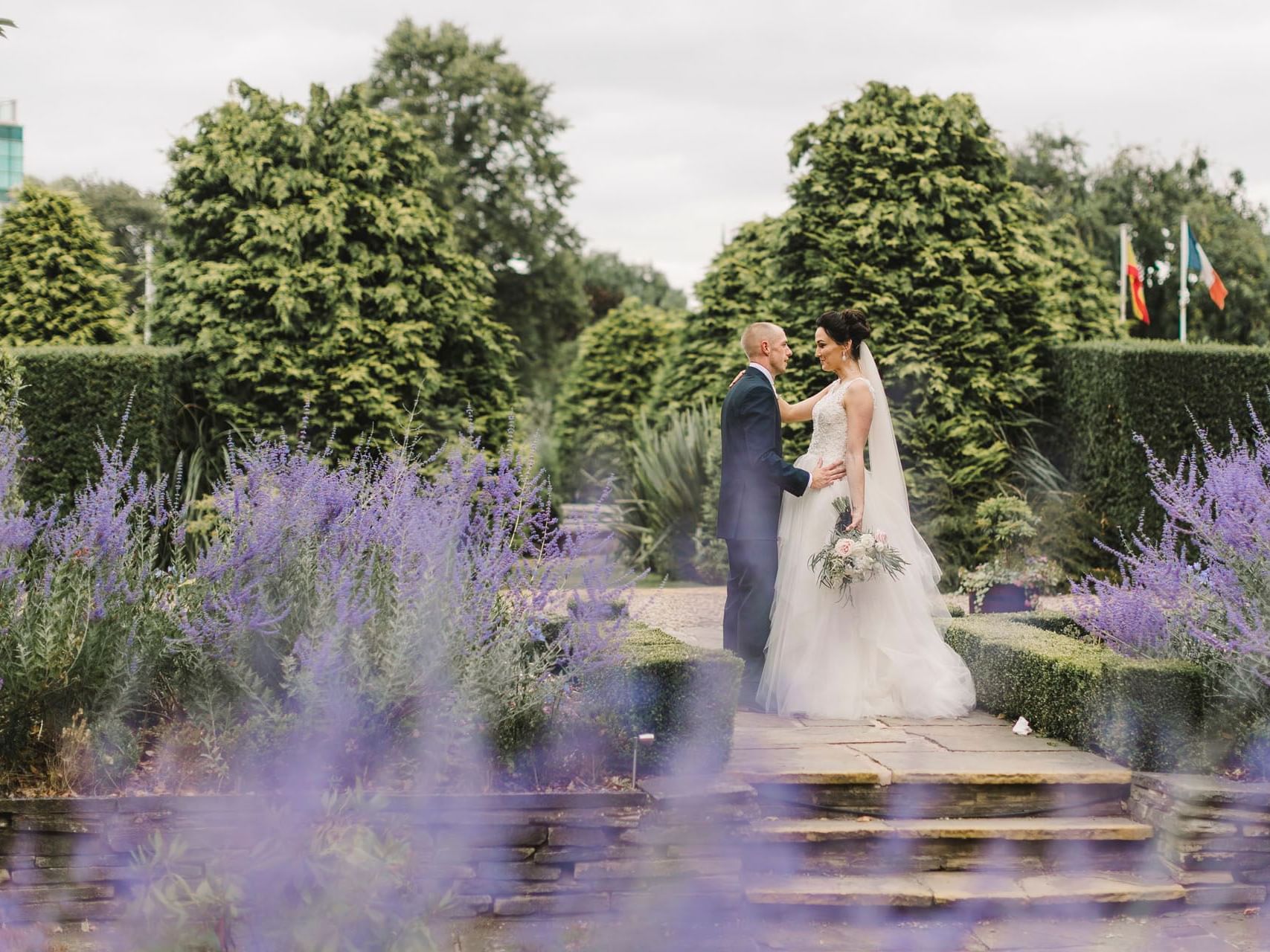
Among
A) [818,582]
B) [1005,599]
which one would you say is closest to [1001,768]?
[818,582]

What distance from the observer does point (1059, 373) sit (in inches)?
434

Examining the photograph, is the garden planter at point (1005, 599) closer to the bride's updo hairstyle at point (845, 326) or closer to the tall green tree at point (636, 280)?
the bride's updo hairstyle at point (845, 326)

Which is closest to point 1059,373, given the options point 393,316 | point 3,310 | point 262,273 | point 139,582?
point 393,316

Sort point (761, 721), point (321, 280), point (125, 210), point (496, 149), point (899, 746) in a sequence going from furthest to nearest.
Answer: point (125, 210) → point (496, 149) → point (321, 280) → point (761, 721) → point (899, 746)

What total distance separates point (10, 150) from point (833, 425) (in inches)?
1889

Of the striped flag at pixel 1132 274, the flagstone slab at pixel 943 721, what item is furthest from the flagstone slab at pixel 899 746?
the striped flag at pixel 1132 274

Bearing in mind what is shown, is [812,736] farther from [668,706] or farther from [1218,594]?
[1218,594]

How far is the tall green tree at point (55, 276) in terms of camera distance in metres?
13.7

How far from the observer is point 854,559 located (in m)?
6.20

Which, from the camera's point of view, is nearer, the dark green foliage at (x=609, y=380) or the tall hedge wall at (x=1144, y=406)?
the tall hedge wall at (x=1144, y=406)

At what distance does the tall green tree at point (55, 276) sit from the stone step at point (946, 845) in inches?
439

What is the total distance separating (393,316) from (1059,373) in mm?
5928

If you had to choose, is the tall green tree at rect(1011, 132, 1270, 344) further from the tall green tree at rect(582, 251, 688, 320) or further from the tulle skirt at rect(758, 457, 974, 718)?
the tulle skirt at rect(758, 457, 974, 718)

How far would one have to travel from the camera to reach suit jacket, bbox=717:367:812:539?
20.9 ft
